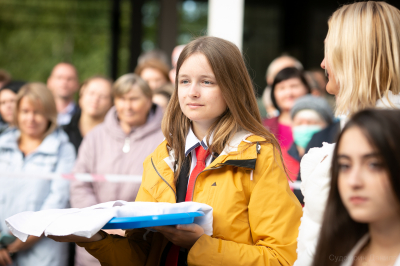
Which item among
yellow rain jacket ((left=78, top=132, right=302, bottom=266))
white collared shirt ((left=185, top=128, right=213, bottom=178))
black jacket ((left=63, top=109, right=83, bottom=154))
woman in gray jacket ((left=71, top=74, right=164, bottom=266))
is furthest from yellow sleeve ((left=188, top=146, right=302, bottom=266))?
black jacket ((left=63, top=109, right=83, bottom=154))

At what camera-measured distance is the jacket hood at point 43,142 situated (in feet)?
12.9

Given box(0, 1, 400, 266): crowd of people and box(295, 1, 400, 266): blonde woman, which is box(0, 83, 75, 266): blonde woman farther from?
box(295, 1, 400, 266): blonde woman

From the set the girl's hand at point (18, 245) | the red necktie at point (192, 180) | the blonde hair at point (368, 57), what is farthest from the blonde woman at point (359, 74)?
the girl's hand at point (18, 245)

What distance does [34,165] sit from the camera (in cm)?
390

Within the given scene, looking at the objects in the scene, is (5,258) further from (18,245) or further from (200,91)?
(200,91)

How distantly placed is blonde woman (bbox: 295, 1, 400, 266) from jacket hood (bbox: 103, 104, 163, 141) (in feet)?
8.21

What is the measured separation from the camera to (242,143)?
197 cm

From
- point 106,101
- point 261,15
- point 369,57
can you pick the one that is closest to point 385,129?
point 369,57

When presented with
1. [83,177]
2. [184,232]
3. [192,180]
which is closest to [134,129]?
[83,177]

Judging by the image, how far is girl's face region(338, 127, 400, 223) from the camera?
1.22 metres

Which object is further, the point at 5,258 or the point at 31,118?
the point at 31,118

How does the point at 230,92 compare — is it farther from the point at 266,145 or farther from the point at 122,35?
the point at 122,35

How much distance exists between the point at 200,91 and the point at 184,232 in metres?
0.67

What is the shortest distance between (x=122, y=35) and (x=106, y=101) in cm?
862
